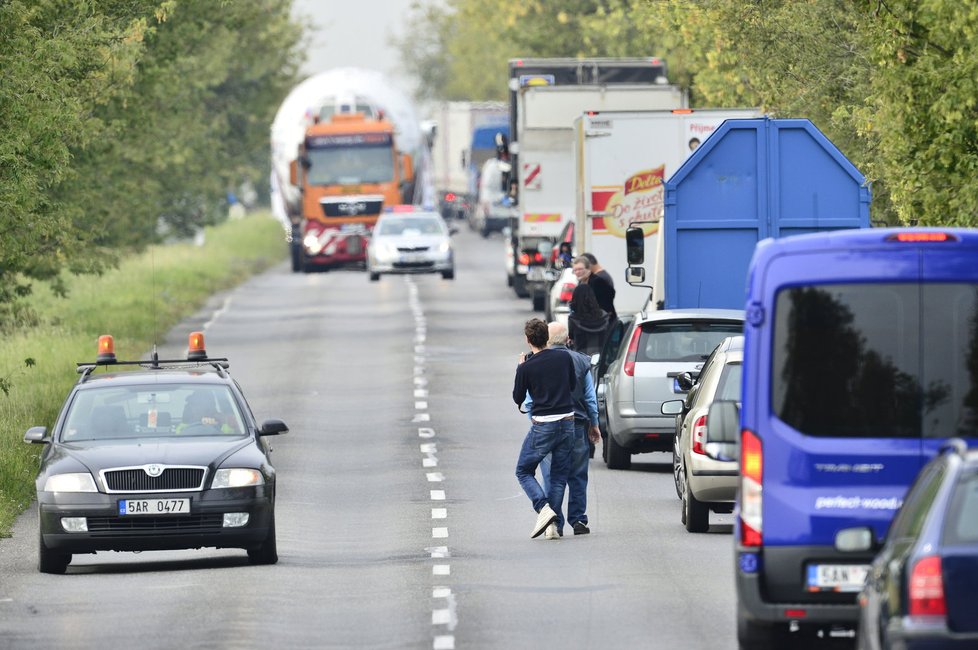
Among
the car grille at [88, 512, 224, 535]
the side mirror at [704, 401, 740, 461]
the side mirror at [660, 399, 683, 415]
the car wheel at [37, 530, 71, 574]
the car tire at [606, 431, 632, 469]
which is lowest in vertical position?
the car tire at [606, 431, 632, 469]

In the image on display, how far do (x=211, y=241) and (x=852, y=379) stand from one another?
62874 millimetres

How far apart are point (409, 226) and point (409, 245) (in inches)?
33.8

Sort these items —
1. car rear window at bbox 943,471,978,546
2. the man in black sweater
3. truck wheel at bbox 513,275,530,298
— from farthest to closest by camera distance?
truck wheel at bbox 513,275,530,298 → the man in black sweater → car rear window at bbox 943,471,978,546

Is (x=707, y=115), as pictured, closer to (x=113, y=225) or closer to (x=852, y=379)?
(x=113, y=225)

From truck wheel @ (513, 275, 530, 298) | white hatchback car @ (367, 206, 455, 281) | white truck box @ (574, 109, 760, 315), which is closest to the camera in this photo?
white truck box @ (574, 109, 760, 315)

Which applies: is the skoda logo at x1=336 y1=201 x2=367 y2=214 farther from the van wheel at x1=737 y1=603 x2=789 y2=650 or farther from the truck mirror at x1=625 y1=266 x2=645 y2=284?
the van wheel at x1=737 y1=603 x2=789 y2=650

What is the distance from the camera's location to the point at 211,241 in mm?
73188

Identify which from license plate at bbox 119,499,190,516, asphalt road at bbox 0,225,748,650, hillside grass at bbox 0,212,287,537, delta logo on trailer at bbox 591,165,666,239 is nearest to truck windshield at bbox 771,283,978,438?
asphalt road at bbox 0,225,748,650

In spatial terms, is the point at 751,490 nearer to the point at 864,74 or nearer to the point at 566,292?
the point at 864,74

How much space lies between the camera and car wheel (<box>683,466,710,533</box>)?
59.0ft

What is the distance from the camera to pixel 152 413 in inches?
687

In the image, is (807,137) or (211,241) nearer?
(807,137)

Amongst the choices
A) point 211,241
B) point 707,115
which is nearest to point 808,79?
point 707,115

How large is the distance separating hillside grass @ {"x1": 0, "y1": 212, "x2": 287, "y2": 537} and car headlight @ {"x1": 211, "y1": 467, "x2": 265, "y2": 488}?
391 centimetres
